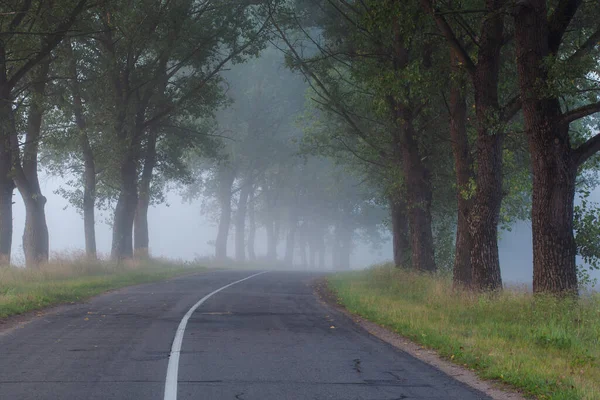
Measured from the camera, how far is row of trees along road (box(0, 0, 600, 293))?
15789mm

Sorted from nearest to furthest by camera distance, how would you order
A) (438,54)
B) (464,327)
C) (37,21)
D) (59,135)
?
(464,327) → (37,21) → (438,54) → (59,135)

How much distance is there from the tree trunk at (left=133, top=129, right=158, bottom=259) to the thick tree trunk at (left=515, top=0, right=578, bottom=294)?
23605 millimetres

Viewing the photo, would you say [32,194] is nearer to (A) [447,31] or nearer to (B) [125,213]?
(B) [125,213]

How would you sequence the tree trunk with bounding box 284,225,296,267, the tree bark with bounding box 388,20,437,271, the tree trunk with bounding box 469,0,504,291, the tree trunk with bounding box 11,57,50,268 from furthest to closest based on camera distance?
the tree trunk with bounding box 284,225,296,267 → the tree trunk with bounding box 11,57,50,268 → the tree bark with bounding box 388,20,437,271 → the tree trunk with bounding box 469,0,504,291

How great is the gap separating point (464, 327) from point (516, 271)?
8702 cm

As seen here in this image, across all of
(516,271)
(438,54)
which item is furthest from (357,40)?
(516,271)

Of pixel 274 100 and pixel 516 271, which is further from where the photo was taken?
pixel 516 271

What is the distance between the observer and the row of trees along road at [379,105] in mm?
15789

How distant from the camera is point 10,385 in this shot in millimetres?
8773

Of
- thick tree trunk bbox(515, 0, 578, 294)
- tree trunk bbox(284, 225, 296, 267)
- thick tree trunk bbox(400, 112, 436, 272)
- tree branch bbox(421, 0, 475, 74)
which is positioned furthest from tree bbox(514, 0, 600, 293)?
tree trunk bbox(284, 225, 296, 267)

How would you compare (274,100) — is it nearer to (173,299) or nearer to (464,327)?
(173,299)

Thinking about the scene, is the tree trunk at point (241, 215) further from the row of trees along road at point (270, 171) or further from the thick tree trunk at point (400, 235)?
the thick tree trunk at point (400, 235)

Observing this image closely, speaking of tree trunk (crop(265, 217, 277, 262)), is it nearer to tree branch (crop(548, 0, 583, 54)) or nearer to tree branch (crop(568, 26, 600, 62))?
tree branch (crop(568, 26, 600, 62))

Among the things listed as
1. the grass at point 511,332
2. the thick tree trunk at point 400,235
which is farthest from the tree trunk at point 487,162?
the thick tree trunk at point 400,235
